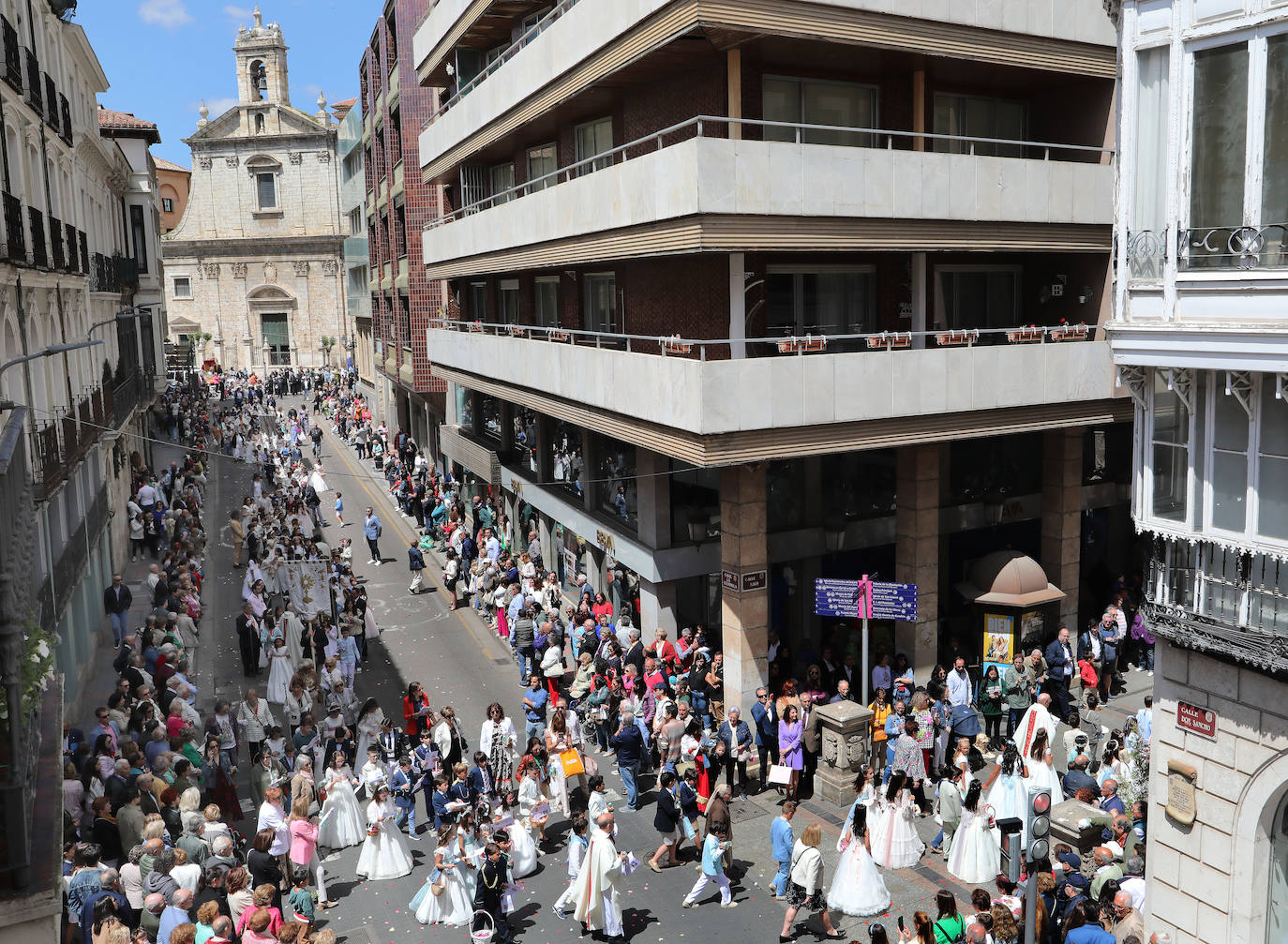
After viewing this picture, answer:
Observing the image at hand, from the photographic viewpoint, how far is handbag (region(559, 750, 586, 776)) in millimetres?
16016

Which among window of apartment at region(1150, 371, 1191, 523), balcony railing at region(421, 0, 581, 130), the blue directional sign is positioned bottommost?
the blue directional sign

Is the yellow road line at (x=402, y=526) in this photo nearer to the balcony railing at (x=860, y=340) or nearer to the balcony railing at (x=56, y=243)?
the balcony railing at (x=860, y=340)

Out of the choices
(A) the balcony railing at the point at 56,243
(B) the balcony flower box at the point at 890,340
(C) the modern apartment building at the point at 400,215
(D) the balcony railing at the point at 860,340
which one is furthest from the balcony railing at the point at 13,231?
(C) the modern apartment building at the point at 400,215

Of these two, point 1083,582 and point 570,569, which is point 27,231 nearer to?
point 570,569

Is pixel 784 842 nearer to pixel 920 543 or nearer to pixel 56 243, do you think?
pixel 920 543

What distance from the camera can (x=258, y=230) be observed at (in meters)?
92.6

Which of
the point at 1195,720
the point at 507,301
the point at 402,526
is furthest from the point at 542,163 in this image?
the point at 1195,720

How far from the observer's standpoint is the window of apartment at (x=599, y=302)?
23.4 m

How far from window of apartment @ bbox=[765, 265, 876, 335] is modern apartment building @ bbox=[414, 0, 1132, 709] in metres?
0.05

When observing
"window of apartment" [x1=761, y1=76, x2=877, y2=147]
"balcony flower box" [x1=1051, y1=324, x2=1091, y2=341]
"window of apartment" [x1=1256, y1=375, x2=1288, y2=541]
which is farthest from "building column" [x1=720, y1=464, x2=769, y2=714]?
"window of apartment" [x1=1256, y1=375, x2=1288, y2=541]

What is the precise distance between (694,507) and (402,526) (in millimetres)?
20588

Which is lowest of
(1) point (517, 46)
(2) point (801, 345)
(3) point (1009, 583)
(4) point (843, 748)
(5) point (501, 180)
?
(4) point (843, 748)

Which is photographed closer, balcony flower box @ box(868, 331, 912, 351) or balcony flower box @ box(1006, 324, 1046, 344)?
balcony flower box @ box(868, 331, 912, 351)

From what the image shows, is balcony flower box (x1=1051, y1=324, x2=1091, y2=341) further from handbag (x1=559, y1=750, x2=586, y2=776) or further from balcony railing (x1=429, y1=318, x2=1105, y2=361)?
handbag (x1=559, y1=750, x2=586, y2=776)
